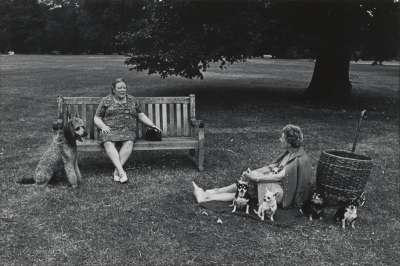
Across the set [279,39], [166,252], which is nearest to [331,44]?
[279,39]

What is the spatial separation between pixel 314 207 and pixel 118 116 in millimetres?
3548

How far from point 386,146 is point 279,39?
7.81 meters

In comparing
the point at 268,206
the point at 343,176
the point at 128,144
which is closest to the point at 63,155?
the point at 128,144

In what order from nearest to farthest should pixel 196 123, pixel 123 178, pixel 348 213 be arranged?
pixel 348 213, pixel 123 178, pixel 196 123

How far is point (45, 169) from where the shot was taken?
22.1ft

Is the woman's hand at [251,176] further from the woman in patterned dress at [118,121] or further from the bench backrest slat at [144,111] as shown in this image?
the bench backrest slat at [144,111]

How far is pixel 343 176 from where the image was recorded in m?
5.88

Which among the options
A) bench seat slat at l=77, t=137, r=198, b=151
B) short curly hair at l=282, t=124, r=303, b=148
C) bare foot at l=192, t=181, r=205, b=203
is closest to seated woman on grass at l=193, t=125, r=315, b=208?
short curly hair at l=282, t=124, r=303, b=148

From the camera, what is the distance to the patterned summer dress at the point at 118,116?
7.58 metres

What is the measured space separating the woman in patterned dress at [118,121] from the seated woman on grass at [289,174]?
234 centimetres

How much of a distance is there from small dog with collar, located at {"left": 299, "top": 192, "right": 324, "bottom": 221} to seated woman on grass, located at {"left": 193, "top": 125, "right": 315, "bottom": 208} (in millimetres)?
134

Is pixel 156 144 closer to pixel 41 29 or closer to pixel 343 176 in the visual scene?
pixel 343 176

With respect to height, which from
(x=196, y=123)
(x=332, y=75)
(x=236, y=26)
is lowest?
(x=196, y=123)

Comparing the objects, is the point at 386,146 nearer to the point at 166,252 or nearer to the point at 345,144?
the point at 345,144
